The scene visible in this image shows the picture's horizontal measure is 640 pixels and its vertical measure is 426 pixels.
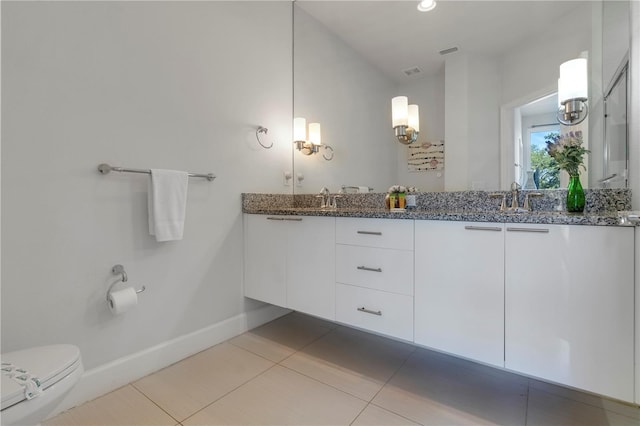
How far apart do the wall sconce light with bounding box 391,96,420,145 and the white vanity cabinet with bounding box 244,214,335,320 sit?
0.81 m

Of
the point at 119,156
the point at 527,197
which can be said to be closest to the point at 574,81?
the point at 527,197

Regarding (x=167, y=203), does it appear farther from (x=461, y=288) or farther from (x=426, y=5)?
(x=426, y=5)

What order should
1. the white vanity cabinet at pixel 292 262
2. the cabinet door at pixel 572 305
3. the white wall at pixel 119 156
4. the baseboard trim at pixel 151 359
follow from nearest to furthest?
the cabinet door at pixel 572 305 < the white wall at pixel 119 156 < the baseboard trim at pixel 151 359 < the white vanity cabinet at pixel 292 262

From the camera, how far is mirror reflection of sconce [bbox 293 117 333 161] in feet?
7.98

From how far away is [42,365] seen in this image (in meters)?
0.97

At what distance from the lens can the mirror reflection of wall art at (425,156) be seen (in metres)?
1.80

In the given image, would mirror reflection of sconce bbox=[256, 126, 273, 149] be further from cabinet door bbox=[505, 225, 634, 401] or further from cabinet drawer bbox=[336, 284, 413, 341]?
cabinet door bbox=[505, 225, 634, 401]

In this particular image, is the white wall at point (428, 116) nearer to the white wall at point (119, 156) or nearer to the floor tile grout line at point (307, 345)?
the white wall at point (119, 156)

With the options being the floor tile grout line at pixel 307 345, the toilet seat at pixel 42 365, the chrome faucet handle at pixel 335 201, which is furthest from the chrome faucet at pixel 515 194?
the toilet seat at pixel 42 365

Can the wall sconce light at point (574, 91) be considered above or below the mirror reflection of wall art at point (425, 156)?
above

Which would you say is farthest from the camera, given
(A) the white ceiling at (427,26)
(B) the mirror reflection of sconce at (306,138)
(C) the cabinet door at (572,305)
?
(B) the mirror reflection of sconce at (306,138)

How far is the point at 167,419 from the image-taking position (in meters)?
1.23

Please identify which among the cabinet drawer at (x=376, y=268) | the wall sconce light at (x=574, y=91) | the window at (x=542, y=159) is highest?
the wall sconce light at (x=574, y=91)

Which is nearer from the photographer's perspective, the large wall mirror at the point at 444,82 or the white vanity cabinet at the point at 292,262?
the large wall mirror at the point at 444,82
